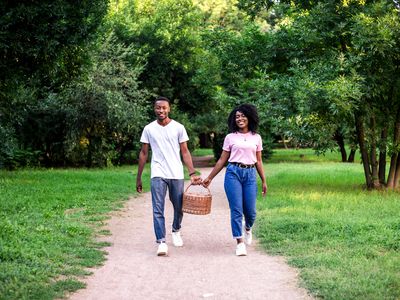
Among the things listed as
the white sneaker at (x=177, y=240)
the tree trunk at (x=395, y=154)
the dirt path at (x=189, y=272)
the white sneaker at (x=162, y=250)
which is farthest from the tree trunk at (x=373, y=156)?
the white sneaker at (x=162, y=250)

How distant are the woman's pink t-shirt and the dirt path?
1.31 metres

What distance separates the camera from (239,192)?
314 inches

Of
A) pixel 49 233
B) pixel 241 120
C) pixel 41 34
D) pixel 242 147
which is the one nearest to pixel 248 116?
pixel 241 120

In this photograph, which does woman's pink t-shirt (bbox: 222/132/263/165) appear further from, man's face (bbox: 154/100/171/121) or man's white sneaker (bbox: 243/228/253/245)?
man's white sneaker (bbox: 243/228/253/245)

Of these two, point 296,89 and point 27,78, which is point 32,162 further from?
point 296,89

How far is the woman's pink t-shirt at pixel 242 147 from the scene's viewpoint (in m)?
8.01

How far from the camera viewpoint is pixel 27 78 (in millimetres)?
14305

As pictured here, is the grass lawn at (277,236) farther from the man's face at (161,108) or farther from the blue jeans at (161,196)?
the man's face at (161,108)

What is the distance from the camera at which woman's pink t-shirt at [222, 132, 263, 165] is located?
26.3 ft

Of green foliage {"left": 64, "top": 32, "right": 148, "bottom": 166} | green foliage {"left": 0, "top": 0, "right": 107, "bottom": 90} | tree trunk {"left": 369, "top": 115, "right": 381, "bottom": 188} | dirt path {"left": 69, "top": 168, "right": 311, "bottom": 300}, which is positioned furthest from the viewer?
green foliage {"left": 64, "top": 32, "right": 148, "bottom": 166}

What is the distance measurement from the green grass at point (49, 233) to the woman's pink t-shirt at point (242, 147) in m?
2.25

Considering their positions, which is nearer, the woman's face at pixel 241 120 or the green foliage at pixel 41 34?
the woman's face at pixel 241 120

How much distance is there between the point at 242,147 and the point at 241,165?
0.81ft

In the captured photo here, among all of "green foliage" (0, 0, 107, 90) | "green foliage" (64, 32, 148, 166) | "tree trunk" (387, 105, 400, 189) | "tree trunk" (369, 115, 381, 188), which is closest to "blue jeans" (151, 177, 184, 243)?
"green foliage" (0, 0, 107, 90)
